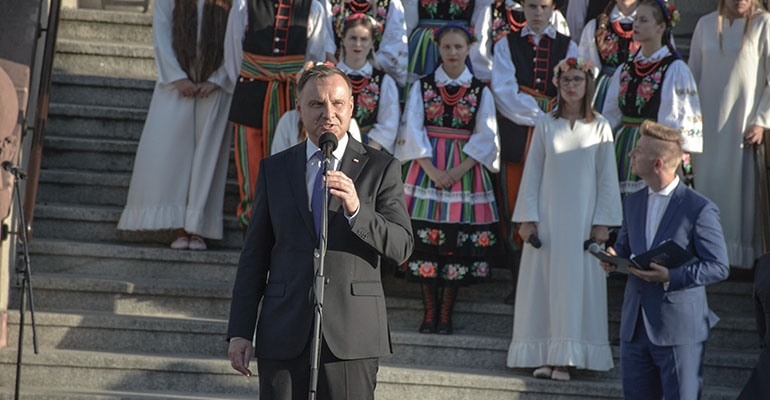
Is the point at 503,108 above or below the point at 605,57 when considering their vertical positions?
below

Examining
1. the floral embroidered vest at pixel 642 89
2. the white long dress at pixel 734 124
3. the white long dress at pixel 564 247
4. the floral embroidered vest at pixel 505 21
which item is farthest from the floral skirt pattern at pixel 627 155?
the floral embroidered vest at pixel 505 21

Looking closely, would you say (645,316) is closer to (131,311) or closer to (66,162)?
(131,311)

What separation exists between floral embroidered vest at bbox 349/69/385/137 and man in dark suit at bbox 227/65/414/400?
2843 mm

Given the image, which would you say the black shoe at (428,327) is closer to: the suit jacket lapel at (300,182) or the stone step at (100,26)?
the suit jacket lapel at (300,182)

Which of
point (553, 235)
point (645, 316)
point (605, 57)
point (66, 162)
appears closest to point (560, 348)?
point (553, 235)

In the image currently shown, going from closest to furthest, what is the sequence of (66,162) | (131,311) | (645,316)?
(645,316)
(131,311)
(66,162)

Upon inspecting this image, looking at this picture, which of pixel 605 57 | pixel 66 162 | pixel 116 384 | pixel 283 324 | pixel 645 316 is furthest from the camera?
pixel 66 162

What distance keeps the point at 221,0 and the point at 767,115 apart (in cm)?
326

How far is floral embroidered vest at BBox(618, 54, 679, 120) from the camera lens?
5.94 metres

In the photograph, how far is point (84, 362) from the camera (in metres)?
5.45

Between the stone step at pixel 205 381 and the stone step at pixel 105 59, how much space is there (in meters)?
2.96

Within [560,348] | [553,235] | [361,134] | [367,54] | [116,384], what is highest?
[367,54]

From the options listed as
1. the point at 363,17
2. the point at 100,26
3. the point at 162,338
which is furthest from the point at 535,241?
the point at 100,26

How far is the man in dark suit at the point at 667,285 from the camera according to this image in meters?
4.45
